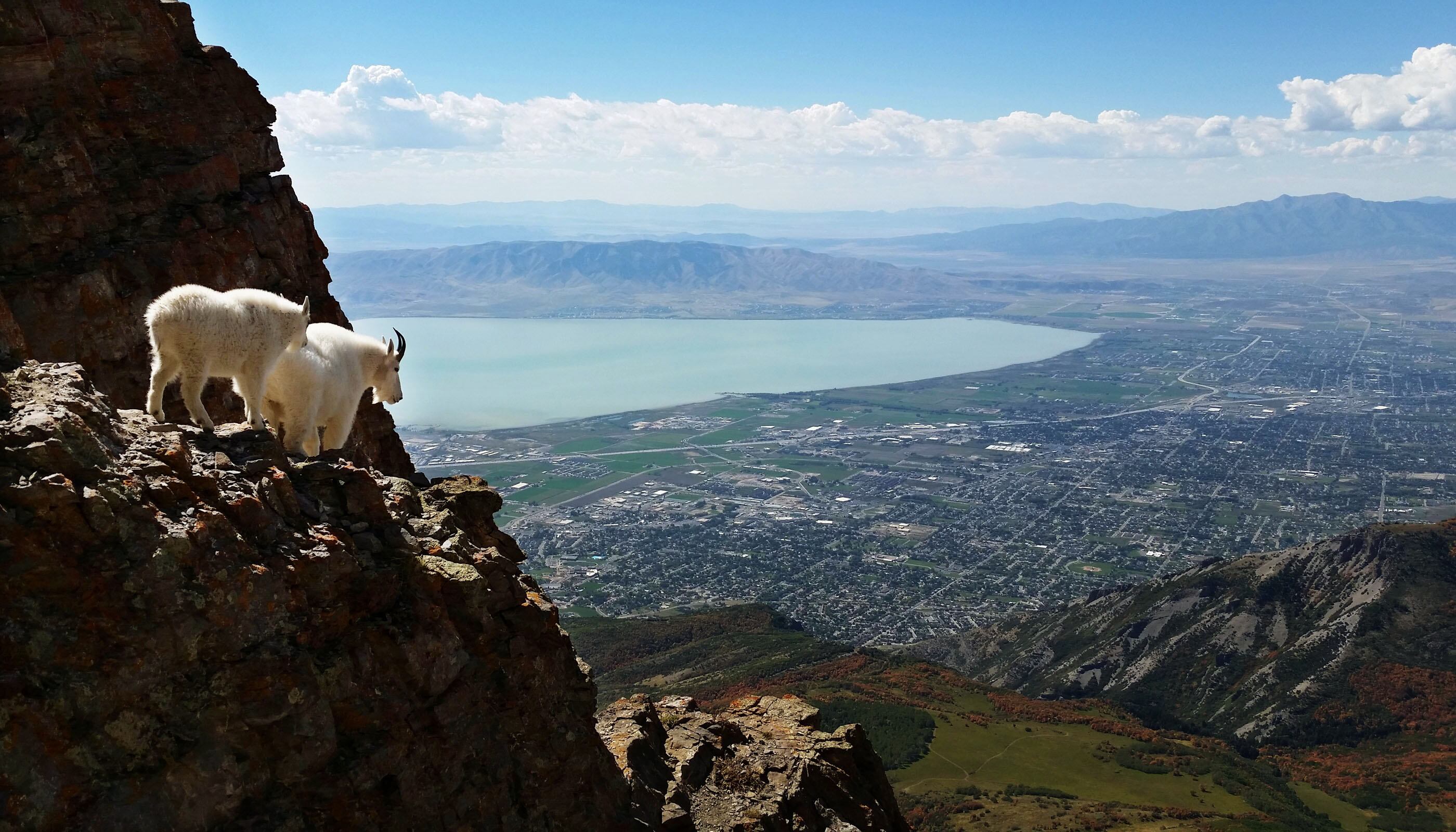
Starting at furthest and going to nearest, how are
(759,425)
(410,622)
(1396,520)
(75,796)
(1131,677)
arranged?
(759,425)
(1396,520)
(1131,677)
(410,622)
(75,796)

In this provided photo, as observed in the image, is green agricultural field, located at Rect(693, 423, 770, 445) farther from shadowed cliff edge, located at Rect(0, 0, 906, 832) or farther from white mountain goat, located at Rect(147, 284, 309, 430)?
white mountain goat, located at Rect(147, 284, 309, 430)

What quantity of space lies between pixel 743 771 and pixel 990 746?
102 feet

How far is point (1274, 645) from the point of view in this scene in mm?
60656

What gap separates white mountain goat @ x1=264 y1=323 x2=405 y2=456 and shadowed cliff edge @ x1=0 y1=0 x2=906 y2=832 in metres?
1.04

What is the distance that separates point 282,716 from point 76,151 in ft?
30.8

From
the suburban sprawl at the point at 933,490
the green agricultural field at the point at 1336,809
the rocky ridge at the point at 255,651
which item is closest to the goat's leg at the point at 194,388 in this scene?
the rocky ridge at the point at 255,651

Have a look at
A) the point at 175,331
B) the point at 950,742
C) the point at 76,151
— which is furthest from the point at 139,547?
the point at 950,742

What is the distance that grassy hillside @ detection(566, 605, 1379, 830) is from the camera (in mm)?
34688

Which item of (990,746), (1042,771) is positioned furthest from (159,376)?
(990,746)

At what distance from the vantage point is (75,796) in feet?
21.2

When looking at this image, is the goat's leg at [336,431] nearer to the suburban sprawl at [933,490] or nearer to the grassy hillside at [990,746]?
→ the grassy hillside at [990,746]

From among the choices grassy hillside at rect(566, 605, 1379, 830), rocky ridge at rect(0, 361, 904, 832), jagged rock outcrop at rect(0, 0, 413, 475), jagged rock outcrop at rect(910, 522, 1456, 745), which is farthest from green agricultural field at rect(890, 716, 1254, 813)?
rocky ridge at rect(0, 361, 904, 832)

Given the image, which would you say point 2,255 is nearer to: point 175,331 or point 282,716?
point 175,331

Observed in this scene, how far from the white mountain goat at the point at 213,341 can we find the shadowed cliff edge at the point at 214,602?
1.86 feet
